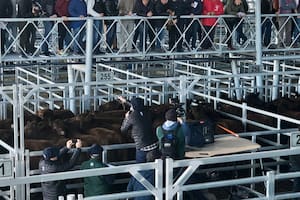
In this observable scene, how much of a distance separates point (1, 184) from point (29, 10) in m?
9.43

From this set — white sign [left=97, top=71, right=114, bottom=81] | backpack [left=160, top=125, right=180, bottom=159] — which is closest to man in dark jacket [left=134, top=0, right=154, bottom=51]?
white sign [left=97, top=71, right=114, bottom=81]

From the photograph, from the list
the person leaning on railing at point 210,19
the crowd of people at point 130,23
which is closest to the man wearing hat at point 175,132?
the crowd of people at point 130,23

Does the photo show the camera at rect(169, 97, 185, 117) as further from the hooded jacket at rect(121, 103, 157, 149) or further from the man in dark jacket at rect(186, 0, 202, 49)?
the man in dark jacket at rect(186, 0, 202, 49)

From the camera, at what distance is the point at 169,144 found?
9805 millimetres

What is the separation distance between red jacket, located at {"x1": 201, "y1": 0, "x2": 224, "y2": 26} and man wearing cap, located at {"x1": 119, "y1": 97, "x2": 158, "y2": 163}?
Answer: 682 centimetres

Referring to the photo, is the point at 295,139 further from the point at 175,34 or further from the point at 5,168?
the point at 175,34

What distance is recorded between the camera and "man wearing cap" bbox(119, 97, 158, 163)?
10250mm

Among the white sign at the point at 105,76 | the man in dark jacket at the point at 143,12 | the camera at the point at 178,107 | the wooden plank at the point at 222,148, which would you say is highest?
the man in dark jacket at the point at 143,12

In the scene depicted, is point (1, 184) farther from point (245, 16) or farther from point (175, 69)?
point (175, 69)

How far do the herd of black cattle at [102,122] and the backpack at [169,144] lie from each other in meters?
1.99

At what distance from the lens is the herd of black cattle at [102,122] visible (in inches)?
467

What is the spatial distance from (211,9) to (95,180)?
8492mm

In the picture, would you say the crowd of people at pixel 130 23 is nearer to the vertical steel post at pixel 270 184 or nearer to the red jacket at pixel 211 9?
the red jacket at pixel 211 9

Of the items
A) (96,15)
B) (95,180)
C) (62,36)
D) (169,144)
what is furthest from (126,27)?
(95,180)
